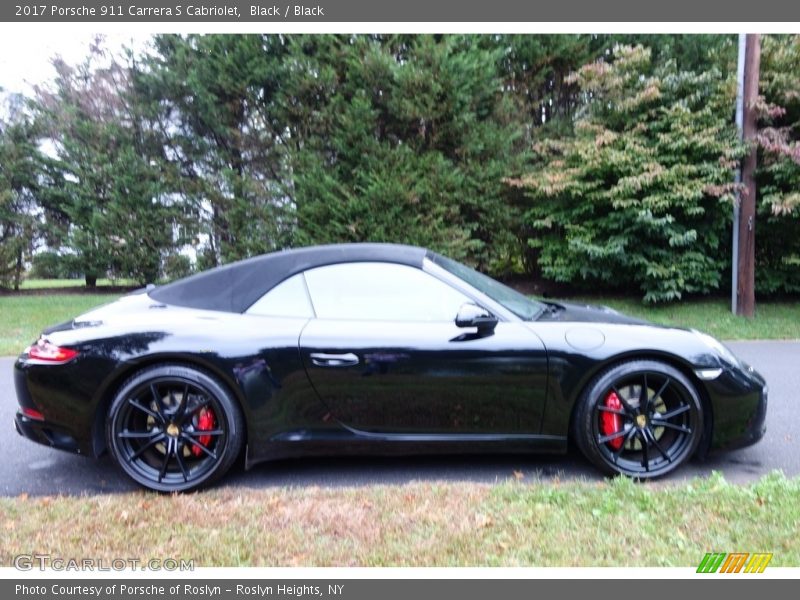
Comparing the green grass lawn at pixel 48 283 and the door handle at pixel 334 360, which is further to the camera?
the green grass lawn at pixel 48 283

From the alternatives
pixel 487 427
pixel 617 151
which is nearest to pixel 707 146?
pixel 617 151

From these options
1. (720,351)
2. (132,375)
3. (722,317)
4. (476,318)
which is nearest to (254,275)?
(132,375)

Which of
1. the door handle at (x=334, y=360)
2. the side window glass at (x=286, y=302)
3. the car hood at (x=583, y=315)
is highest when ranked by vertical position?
the side window glass at (x=286, y=302)

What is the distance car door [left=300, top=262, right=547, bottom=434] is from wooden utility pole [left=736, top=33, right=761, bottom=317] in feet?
24.3

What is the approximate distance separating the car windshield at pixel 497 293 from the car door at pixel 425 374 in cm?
19

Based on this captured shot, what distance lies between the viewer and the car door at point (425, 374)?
267cm

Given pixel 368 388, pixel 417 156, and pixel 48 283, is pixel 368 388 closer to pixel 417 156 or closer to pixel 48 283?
pixel 417 156

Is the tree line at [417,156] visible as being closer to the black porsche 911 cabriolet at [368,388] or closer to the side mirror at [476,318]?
the black porsche 911 cabriolet at [368,388]

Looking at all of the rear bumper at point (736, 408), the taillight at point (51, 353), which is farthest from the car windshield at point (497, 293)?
the taillight at point (51, 353)

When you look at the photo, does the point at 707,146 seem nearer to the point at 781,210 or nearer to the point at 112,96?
the point at 781,210

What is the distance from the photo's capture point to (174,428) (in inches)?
105

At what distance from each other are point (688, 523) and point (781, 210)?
7.65 m

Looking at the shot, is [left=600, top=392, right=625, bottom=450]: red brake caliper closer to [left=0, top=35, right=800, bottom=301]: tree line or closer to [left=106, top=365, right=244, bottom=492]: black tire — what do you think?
[left=106, top=365, right=244, bottom=492]: black tire

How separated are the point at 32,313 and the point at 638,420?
990 centimetres
